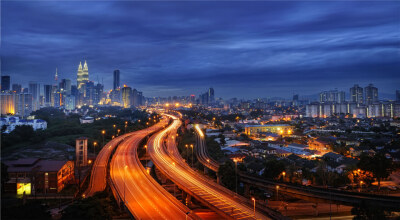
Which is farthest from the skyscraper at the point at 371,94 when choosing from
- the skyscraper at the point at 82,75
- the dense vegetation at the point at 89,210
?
the skyscraper at the point at 82,75

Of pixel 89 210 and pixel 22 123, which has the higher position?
pixel 22 123

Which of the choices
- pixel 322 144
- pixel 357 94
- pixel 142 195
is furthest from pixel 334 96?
pixel 142 195

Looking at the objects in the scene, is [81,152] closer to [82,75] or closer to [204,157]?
[204,157]

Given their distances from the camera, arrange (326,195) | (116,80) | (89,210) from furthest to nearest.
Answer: (116,80), (326,195), (89,210)

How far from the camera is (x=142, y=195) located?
41.3ft

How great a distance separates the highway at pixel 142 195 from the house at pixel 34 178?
124 inches

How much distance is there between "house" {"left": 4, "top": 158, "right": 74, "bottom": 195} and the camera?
15742mm

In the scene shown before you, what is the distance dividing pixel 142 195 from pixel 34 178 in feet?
24.8

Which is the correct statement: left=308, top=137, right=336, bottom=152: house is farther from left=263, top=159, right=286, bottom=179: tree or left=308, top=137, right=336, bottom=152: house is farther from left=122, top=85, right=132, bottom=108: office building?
left=122, top=85, right=132, bottom=108: office building

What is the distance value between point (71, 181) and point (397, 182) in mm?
21348

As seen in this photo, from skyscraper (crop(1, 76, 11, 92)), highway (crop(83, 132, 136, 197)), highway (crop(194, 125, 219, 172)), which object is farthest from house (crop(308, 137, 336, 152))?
skyscraper (crop(1, 76, 11, 92))

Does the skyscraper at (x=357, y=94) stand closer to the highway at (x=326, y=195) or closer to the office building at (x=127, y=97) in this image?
the office building at (x=127, y=97)

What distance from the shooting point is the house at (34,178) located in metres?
15.7

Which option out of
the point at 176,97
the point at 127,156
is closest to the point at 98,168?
the point at 127,156
